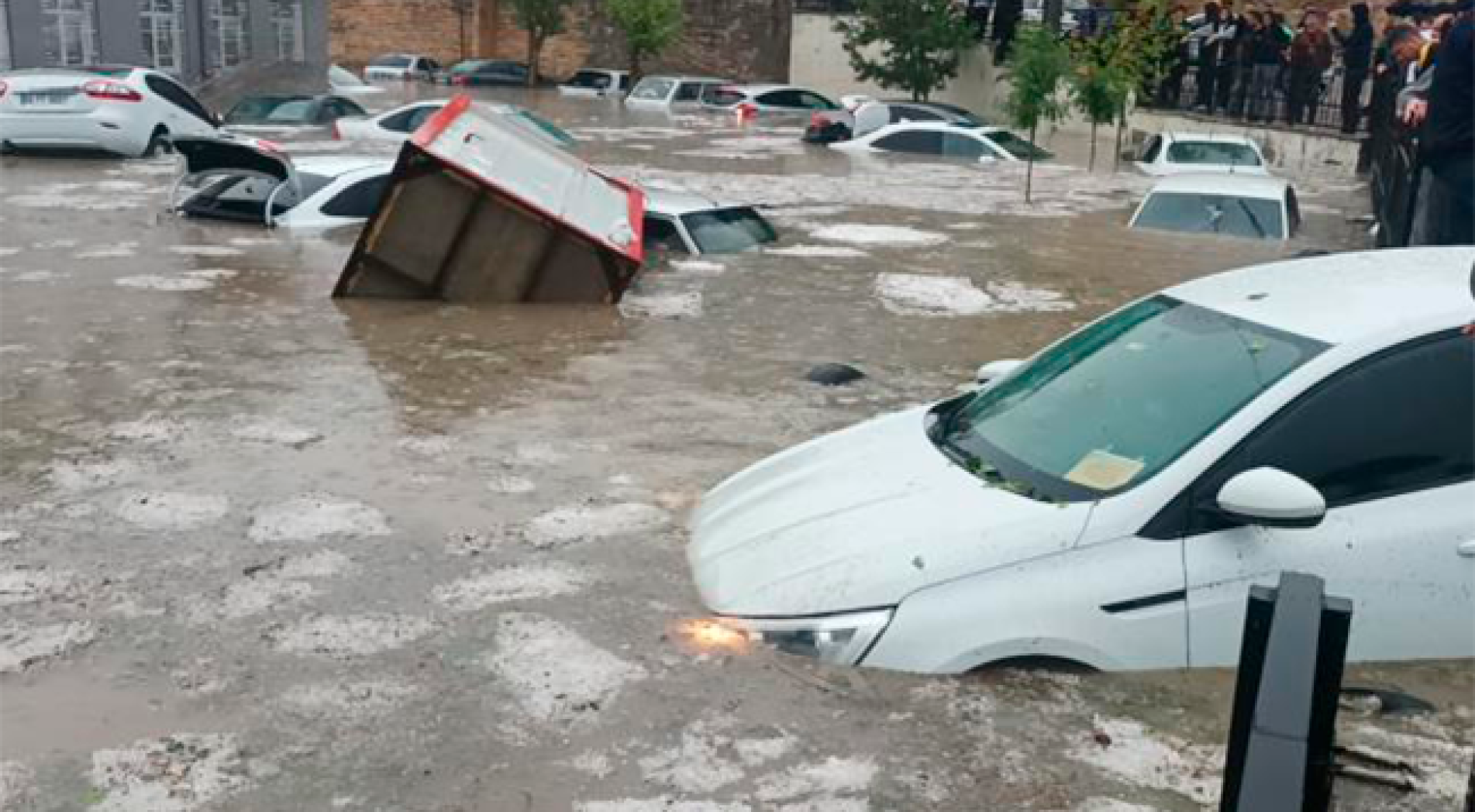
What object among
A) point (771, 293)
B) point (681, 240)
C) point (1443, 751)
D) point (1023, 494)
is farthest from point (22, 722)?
point (681, 240)

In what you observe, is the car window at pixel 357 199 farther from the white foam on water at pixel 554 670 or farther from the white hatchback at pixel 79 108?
the white foam on water at pixel 554 670

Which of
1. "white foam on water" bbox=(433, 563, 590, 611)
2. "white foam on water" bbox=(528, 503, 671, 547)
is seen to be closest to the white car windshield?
"white foam on water" bbox=(433, 563, 590, 611)

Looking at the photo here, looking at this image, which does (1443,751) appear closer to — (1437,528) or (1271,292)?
(1437,528)

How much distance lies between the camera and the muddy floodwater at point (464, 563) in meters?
4.12

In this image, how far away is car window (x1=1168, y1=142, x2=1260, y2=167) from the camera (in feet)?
69.8

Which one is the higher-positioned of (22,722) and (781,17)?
(781,17)

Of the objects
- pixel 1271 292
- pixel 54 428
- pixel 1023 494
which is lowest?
pixel 54 428

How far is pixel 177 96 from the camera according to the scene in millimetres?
22547

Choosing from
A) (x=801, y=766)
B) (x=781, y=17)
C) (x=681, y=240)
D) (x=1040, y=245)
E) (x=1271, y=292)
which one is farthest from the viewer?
(x=781, y=17)

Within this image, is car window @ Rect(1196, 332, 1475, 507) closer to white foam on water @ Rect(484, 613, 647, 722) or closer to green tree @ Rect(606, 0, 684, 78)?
white foam on water @ Rect(484, 613, 647, 722)

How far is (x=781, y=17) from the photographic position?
47.4m

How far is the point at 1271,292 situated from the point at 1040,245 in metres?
12.5

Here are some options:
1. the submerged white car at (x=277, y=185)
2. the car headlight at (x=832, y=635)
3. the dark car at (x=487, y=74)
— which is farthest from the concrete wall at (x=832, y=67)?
the car headlight at (x=832, y=635)

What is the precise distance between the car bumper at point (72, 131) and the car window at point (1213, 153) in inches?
640
